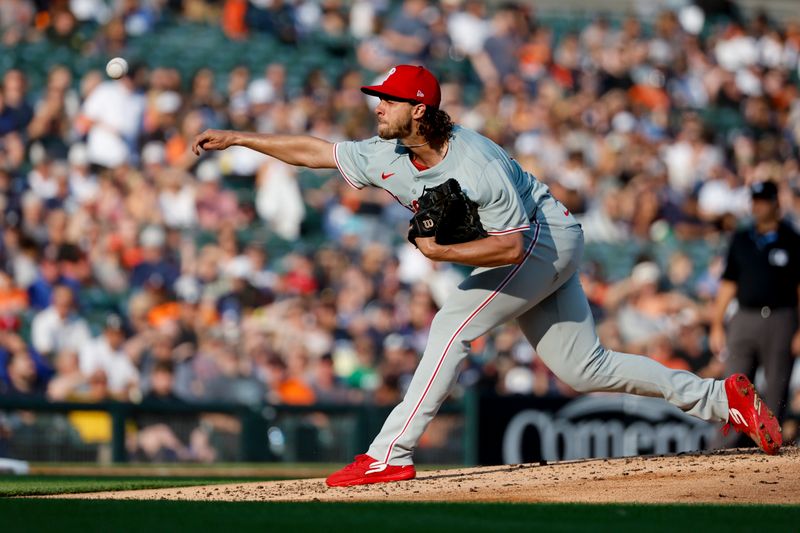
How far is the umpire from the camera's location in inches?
391

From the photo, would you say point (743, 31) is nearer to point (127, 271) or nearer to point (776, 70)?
point (776, 70)

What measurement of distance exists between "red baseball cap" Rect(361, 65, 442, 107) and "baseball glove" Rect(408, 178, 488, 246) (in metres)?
0.43

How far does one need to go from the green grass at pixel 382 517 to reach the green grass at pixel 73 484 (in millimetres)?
1165

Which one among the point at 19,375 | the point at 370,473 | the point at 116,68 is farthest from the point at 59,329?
the point at 370,473

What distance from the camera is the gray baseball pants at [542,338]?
6.77m

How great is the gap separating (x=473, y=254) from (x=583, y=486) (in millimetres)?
1361

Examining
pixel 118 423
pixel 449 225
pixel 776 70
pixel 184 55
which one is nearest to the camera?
pixel 449 225

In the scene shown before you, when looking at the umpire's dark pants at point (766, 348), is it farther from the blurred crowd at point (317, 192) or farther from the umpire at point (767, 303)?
the blurred crowd at point (317, 192)

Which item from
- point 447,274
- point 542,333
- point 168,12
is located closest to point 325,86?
point 168,12

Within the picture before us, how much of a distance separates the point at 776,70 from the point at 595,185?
15.4 ft

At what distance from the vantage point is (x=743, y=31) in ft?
65.8

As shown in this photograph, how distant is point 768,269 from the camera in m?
9.96

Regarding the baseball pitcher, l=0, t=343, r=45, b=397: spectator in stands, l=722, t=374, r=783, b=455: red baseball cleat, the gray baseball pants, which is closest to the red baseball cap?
the baseball pitcher

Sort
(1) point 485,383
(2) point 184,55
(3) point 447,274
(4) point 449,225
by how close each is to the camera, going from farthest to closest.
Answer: (2) point 184,55
(3) point 447,274
(1) point 485,383
(4) point 449,225
